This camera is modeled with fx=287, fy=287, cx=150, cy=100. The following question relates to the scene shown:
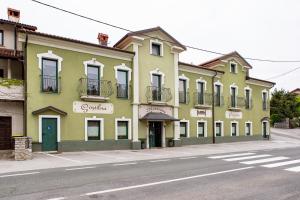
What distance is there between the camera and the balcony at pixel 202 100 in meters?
25.0

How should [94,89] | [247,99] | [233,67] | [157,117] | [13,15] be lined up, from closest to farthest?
[94,89]
[157,117]
[13,15]
[233,67]
[247,99]

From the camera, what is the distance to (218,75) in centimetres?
2706

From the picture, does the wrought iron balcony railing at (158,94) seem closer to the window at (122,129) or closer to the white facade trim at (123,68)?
the white facade trim at (123,68)

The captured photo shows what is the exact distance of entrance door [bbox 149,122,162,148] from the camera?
21741mm

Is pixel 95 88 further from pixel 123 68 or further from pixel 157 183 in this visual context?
pixel 157 183

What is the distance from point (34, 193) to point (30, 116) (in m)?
10.5

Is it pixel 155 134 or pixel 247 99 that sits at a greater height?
pixel 247 99

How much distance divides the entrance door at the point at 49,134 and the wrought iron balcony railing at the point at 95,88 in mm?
2533

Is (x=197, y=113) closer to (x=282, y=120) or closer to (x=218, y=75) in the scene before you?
(x=218, y=75)

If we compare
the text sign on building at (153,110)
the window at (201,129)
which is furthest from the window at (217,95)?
the text sign on building at (153,110)

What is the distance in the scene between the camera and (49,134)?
17.3 meters

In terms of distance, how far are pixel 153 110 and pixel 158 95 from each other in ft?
4.00

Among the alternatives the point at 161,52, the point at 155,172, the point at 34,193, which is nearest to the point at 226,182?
the point at 155,172

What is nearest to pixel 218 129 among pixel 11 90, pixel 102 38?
pixel 102 38
